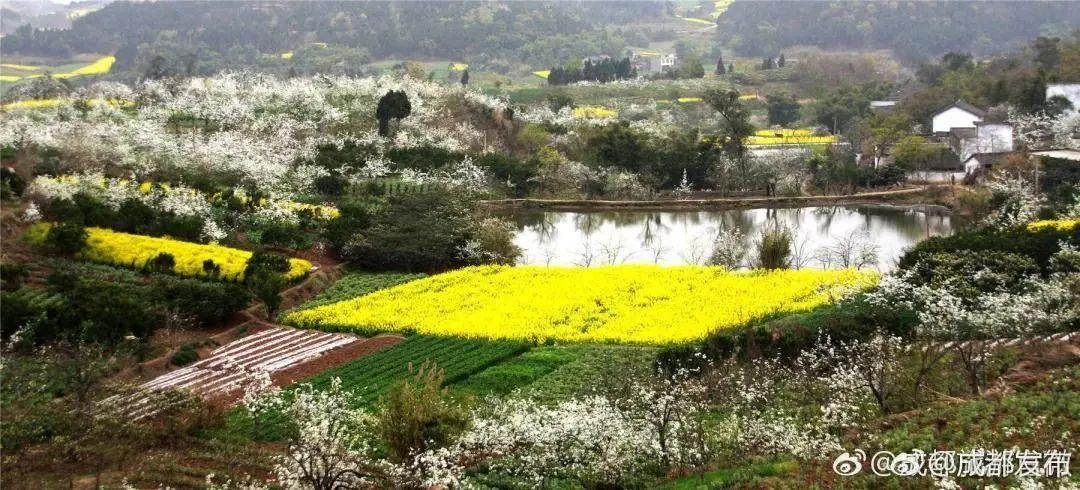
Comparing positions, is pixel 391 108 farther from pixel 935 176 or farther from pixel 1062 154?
pixel 1062 154

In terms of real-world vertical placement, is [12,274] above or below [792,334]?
above

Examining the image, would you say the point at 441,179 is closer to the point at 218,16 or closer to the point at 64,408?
the point at 64,408

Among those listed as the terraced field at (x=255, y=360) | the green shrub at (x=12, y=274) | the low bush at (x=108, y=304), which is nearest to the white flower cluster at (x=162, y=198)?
the green shrub at (x=12, y=274)

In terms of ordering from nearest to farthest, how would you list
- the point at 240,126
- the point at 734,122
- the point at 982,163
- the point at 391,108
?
the point at 982,163, the point at 240,126, the point at 734,122, the point at 391,108

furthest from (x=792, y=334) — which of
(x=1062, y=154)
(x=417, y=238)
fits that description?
(x=1062, y=154)

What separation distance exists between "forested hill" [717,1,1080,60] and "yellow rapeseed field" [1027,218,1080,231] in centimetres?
8319

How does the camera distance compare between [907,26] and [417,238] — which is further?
[907,26]

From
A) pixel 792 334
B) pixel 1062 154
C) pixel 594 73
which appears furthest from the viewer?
pixel 594 73

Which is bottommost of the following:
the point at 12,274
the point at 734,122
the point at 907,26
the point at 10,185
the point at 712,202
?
the point at 712,202

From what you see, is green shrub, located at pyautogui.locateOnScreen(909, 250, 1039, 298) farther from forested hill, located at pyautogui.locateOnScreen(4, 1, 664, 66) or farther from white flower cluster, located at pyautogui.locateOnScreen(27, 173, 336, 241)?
forested hill, located at pyautogui.locateOnScreen(4, 1, 664, 66)

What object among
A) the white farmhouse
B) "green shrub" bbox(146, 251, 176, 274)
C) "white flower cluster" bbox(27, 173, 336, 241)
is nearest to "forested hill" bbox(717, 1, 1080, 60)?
the white farmhouse

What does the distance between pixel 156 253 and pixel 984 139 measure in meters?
39.0

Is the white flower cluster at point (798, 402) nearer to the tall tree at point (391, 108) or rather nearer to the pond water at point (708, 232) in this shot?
the pond water at point (708, 232)

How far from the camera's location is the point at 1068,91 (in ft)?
155
